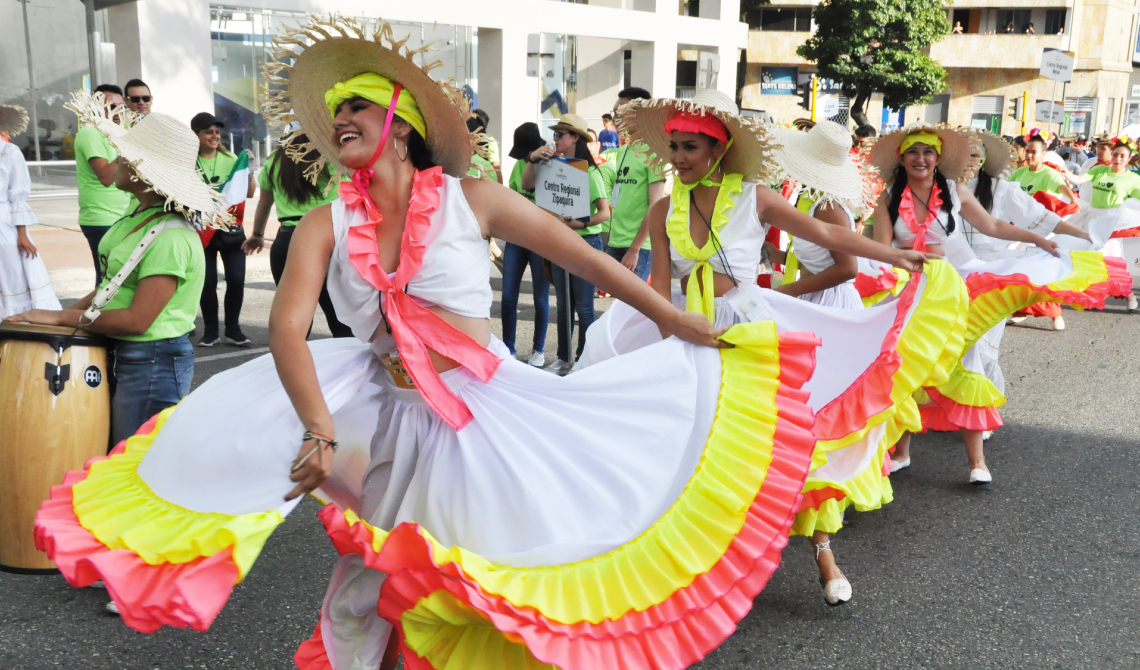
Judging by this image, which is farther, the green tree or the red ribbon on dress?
the green tree

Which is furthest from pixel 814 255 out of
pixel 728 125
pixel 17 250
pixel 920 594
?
pixel 17 250

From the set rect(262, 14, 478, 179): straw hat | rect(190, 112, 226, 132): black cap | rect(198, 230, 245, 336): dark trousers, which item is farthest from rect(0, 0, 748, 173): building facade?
rect(262, 14, 478, 179): straw hat

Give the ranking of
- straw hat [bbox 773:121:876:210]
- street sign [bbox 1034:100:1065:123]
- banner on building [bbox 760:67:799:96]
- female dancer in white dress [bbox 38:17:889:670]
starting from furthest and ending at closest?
1. banner on building [bbox 760:67:799:96]
2. street sign [bbox 1034:100:1065:123]
3. straw hat [bbox 773:121:876:210]
4. female dancer in white dress [bbox 38:17:889:670]

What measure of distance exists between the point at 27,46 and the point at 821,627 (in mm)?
17714

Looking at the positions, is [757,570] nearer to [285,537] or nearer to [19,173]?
[285,537]

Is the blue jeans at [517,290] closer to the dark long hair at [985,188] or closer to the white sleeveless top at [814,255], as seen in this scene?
the white sleeveless top at [814,255]

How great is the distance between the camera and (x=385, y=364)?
2.72m

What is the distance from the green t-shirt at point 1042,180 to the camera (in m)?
10.9

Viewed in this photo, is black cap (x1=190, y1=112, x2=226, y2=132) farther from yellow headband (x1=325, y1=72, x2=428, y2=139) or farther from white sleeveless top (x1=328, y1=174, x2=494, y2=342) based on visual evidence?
white sleeveless top (x1=328, y1=174, x2=494, y2=342)

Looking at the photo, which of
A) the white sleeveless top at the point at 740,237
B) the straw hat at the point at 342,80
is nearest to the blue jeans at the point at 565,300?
the white sleeveless top at the point at 740,237

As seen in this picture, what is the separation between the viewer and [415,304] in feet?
8.46

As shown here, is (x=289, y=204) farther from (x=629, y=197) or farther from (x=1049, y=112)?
(x=1049, y=112)

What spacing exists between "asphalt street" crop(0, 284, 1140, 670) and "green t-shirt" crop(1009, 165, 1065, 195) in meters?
5.57

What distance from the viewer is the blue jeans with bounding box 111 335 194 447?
3.78m
